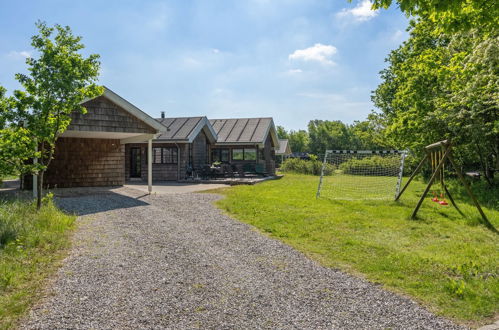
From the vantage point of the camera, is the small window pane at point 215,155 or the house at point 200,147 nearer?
the house at point 200,147

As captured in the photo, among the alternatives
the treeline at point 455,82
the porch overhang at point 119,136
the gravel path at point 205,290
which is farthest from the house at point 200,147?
the gravel path at point 205,290

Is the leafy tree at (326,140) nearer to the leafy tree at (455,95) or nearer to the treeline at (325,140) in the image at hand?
the treeline at (325,140)

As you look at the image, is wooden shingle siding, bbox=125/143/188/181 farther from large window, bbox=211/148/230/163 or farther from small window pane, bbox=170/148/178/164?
large window, bbox=211/148/230/163

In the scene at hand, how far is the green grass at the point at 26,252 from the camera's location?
3.88m

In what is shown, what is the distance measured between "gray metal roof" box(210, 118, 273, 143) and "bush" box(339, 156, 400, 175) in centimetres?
869

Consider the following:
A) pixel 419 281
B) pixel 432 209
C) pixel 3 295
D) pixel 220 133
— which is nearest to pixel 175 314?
pixel 3 295

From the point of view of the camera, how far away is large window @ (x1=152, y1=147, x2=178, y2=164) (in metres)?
20.8

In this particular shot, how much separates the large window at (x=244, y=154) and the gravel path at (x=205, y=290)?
17845 millimetres

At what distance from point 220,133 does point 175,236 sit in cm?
1917

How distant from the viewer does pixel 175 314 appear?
11.9 feet

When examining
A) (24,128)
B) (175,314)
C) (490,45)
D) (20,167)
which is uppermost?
(490,45)

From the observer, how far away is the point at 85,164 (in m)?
15.6

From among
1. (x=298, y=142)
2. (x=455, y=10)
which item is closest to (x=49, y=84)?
(x=455, y=10)

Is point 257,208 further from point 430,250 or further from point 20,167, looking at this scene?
point 20,167
